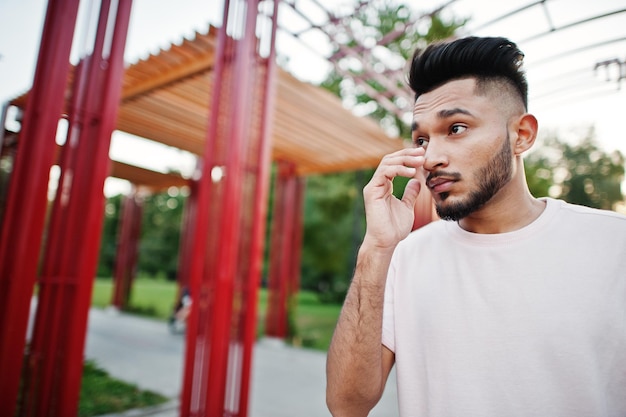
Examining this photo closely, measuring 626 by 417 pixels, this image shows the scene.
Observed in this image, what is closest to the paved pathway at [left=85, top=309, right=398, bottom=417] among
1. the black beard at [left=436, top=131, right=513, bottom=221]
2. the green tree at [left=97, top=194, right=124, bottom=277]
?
the black beard at [left=436, top=131, right=513, bottom=221]

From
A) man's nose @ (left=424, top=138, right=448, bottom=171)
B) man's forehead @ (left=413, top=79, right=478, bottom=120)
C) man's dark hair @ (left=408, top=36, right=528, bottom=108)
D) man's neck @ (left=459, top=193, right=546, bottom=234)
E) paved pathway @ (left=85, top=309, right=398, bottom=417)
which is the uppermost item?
man's dark hair @ (left=408, top=36, right=528, bottom=108)

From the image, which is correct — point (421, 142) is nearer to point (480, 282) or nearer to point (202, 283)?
point (480, 282)

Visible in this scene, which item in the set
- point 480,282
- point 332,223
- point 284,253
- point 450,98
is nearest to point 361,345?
point 480,282

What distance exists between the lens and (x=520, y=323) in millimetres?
1260

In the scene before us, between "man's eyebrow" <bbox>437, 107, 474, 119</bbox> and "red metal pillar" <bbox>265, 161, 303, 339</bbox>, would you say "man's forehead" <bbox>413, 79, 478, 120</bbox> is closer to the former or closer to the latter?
"man's eyebrow" <bbox>437, 107, 474, 119</bbox>

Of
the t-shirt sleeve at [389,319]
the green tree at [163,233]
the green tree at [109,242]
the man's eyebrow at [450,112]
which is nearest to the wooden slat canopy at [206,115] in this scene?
the man's eyebrow at [450,112]

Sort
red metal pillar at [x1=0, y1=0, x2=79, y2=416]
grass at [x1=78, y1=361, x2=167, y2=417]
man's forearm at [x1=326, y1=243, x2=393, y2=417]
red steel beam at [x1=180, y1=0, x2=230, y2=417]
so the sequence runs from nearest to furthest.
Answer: man's forearm at [x1=326, y1=243, x2=393, y2=417]
red metal pillar at [x1=0, y1=0, x2=79, y2=416]
red steel beam at [x1=180, y1=0, x2=230, y2=417]
grass at [x1=78, y1=361, x2=167, y2=417]

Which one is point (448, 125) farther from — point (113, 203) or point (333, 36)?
point (113, 203)

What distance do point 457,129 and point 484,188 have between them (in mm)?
245

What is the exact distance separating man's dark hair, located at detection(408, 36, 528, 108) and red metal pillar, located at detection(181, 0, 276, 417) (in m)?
2.57

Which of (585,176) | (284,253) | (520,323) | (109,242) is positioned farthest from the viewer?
(109,242)

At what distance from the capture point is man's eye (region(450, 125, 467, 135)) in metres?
1.39

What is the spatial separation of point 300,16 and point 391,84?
1.96m

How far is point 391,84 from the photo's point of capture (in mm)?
6047
